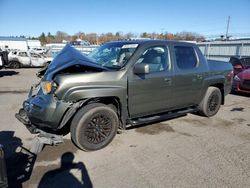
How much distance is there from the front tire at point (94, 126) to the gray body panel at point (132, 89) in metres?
0.21

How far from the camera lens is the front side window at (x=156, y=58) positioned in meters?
4.55

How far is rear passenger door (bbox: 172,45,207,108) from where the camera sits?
193 inches

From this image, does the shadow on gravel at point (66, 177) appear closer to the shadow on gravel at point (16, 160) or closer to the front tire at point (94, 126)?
the shadow on gravel at point (16, 160)

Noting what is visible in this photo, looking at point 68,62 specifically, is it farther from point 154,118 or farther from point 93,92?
point 154,118

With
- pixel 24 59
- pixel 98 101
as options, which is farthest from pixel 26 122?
pixel 24 59

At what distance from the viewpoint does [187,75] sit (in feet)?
16.6

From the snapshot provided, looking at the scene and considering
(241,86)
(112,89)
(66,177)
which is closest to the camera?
(66,177)

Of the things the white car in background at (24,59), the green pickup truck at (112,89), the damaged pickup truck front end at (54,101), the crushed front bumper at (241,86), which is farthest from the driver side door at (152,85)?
the white car in background at (24,59)

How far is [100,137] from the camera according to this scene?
4.07 m

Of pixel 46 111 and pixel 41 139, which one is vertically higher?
pixel 46 111

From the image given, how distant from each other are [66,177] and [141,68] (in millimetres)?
2075

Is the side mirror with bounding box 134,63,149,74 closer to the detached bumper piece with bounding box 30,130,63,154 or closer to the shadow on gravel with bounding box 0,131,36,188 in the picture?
the detached bumper piece with bounding box 30,130,63,154

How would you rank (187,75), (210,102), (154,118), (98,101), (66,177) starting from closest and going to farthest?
(66,177), (98,101), (154,118), (187,75), (210,102)

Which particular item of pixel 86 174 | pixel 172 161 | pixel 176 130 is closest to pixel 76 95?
pixel 86 174
